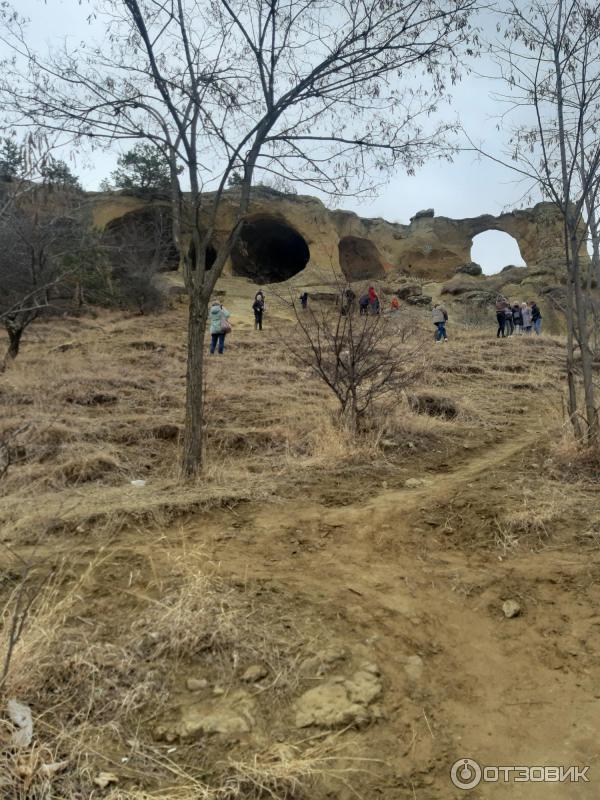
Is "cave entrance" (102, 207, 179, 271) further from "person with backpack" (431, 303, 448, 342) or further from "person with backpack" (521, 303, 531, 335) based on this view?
"person with backpack" (521, 303, 531, 335)

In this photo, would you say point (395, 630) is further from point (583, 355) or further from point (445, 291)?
point (445, 291)

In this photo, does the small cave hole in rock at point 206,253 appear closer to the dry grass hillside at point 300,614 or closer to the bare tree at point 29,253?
the dry grass hillside at point 300,614

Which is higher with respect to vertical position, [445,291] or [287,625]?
[445,291]

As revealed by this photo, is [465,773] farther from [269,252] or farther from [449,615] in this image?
[269,252]

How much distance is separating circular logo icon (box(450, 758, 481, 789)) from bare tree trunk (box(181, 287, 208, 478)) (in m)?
3.52

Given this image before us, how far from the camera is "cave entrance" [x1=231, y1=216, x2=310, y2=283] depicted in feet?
92.2

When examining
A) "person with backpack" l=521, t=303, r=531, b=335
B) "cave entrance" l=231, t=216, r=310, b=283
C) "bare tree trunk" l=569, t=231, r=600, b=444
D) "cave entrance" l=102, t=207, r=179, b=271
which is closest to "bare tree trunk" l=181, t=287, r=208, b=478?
"bare tree trunk" l=569, t=231, r=600, b=444

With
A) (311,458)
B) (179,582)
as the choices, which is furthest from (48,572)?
(311,458)

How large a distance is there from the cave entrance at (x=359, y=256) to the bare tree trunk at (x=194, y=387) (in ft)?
81.3

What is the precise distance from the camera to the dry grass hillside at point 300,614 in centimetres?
217

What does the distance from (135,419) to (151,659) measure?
16.7ft

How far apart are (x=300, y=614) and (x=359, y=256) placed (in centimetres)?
2879

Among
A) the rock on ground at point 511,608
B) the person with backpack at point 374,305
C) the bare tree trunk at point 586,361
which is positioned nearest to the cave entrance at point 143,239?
the person with backpack at point 374,305

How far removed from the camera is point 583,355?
17.5 feet
